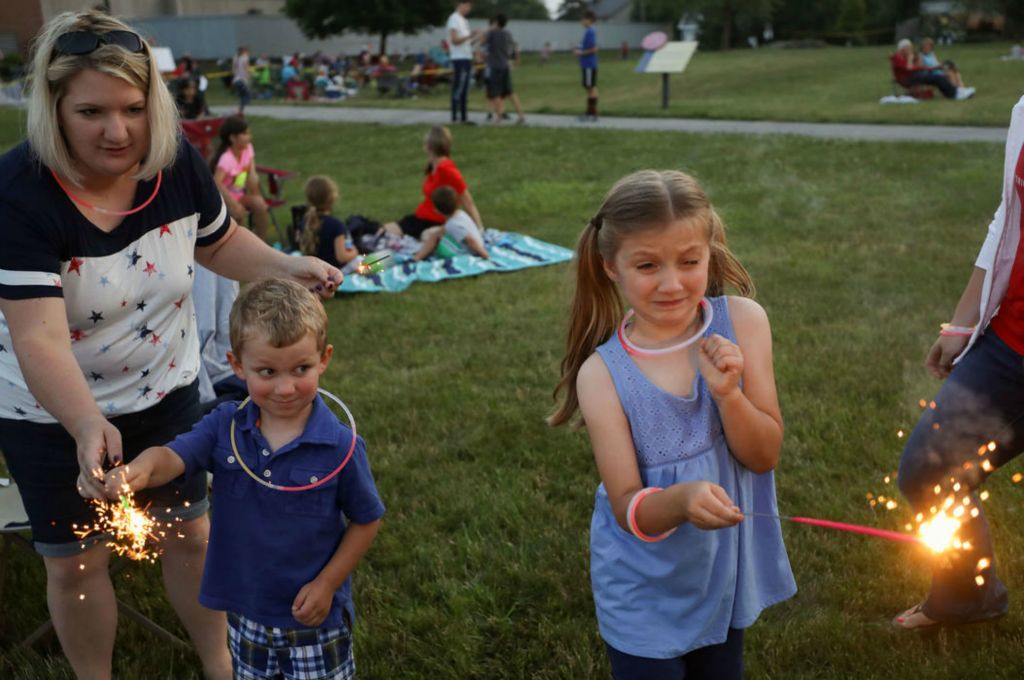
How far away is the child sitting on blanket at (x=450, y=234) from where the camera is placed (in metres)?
8.49

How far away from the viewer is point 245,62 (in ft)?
87.7

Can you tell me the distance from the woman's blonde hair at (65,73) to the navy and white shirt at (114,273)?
0.07 m

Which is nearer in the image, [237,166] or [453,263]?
[453,263]

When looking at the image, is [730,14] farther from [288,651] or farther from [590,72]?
[288,651]

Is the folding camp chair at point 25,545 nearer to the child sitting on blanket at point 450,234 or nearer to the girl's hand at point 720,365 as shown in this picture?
the girl's hand at point 720,365

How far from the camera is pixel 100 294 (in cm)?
235

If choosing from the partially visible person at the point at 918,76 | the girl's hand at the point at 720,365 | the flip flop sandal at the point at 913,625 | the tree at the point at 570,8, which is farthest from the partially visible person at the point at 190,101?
the tree at the point at 570,8

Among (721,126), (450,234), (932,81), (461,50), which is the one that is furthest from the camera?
(932,81)

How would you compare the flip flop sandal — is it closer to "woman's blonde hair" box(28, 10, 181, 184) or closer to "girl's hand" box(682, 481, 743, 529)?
"girl's hand" box(682, 481, 743, 529)

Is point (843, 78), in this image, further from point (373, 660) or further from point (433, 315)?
point (373, 660)

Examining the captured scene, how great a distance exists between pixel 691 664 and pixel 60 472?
67.3 inches

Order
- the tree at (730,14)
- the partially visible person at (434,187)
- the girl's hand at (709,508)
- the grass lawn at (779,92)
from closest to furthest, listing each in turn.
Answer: the girl's hand at (709,508)
the partially visible person at (434,187)
the grass lawn at (779,92)
the tree at (730,14)

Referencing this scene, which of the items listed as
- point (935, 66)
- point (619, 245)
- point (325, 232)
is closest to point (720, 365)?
point (619, 245)

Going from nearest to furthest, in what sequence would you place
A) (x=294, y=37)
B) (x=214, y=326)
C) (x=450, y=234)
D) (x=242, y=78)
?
(x=214, y=326) → (x=450, y=234) → (x=242, y=78) → (x=294, y=37)
